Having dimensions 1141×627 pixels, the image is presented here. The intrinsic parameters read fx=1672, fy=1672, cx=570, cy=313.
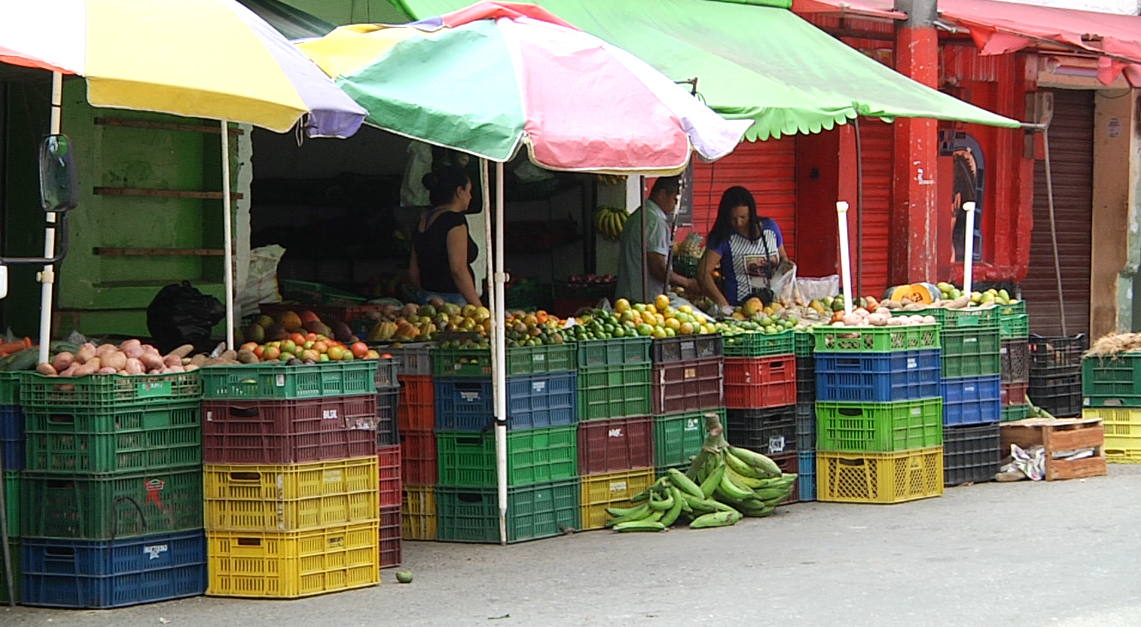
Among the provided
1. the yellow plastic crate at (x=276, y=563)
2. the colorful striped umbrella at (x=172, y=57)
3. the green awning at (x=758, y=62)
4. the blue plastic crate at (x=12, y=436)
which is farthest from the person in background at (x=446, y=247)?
the blue plastic crate at (x=12, y=436)

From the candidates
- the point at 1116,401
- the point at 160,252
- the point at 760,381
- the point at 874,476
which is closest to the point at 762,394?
the point at 760,381

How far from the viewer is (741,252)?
43.8ft

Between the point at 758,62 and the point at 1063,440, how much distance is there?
12.9ft

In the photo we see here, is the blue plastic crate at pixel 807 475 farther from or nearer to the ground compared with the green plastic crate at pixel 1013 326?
nearer to the ground

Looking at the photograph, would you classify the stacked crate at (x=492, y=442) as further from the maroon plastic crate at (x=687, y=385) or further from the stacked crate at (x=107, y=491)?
the stacked crate at (x=107, y=491)

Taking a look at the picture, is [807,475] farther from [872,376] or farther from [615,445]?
[615,445]

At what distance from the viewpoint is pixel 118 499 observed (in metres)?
7.61

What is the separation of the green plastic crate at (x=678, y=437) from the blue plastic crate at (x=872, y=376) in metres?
0.86

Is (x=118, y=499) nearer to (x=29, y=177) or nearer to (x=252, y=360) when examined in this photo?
(x=252, y=360)

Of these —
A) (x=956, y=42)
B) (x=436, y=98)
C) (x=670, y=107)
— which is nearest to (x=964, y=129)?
(x=956, y=42)

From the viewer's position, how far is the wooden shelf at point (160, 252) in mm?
11305

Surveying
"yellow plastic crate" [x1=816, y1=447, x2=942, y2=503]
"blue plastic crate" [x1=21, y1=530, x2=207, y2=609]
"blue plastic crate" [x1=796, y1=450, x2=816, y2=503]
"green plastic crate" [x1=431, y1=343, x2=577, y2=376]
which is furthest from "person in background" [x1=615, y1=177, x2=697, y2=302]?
"blue plastic crate" [x1=21, y1=530, x2=207, y2=609]

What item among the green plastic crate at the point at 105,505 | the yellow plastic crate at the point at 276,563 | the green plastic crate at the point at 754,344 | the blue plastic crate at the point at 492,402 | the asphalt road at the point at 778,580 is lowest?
the asphalt road at the point at 778,580

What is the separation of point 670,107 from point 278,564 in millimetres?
3552
